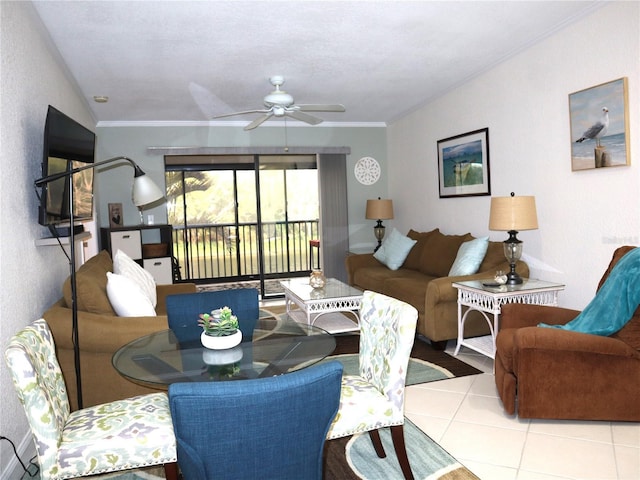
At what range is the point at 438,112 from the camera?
577 cm

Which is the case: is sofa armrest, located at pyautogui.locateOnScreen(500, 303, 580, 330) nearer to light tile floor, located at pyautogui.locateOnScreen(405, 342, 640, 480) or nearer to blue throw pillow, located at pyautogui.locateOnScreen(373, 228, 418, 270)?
light tile floor, located at pyautogui.locateOnScreen(405, 342, 640, 480)

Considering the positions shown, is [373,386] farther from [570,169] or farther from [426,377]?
[570,169]

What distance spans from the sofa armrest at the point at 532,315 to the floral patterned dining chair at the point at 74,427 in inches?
87.9

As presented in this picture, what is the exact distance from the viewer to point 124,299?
3119mm

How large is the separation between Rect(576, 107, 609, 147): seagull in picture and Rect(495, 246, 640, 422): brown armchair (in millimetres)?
1416

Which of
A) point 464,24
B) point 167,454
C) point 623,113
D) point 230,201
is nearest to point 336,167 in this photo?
point 230,201

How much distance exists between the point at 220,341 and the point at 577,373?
6.25ft

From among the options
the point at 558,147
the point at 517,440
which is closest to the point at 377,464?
the point at 517,440

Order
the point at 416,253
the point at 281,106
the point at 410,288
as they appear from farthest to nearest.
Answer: the point at 416,253 → the point at 410,288 → the point at 281,106

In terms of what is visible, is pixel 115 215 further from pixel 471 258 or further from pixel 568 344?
pixel 568 344

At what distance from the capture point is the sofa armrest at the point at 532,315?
10.6 feet

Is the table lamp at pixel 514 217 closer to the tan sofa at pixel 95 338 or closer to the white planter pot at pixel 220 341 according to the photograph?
the white planter pot at pixel 220 341

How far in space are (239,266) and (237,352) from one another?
7.10 m

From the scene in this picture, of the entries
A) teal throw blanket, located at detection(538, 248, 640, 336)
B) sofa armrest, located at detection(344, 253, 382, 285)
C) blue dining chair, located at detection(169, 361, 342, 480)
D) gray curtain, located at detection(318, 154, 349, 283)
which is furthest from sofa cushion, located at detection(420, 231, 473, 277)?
blue dining chair, located at detection(169, 361, 342, 480)
